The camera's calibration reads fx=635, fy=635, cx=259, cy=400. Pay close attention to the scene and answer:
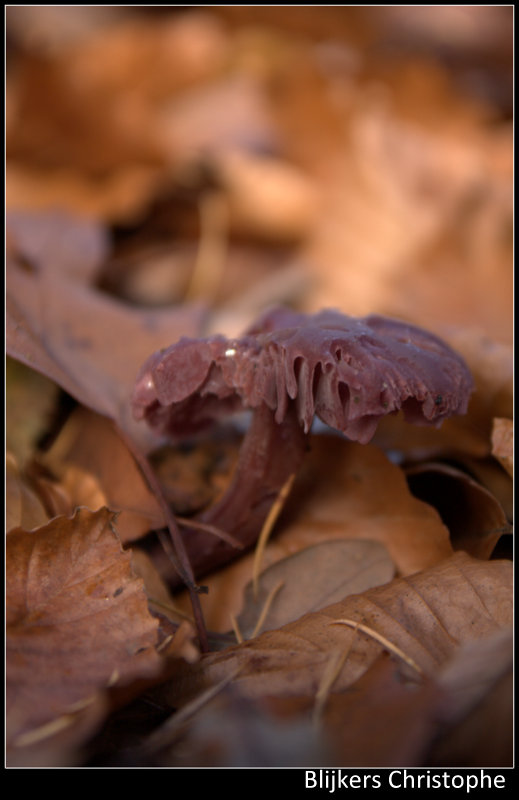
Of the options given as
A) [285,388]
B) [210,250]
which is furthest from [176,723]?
[210,250]

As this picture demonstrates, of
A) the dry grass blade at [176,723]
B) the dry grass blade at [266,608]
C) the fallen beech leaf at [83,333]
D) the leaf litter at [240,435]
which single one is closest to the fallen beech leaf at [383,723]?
the leaf litter at [240,435]

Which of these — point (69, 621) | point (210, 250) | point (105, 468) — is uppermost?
point (210, 250)

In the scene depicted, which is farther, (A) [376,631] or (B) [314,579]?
(B) [314,579]

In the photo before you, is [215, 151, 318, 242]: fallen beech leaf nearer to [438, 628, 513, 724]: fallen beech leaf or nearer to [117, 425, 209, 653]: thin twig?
[117, 425, 209, 653]: thin twig

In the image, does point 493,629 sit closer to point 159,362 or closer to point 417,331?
point 417,331

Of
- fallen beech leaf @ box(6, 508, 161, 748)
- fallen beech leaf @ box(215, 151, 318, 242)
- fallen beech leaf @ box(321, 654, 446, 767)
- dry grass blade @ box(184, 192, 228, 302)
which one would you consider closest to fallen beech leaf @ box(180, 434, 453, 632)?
fallen beech leaf @ box(6, 508, 161, 748)

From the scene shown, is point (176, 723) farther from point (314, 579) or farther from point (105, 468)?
point (105, 468)

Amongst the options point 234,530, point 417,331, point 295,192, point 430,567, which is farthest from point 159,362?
point 295,192

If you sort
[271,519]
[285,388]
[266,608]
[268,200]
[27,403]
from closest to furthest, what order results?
[285,388] < [266,608] < [271,519] < [27,403] < [268,200]
